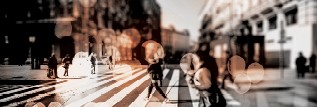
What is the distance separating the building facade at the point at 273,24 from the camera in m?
3.99

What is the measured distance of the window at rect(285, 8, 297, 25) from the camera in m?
4.53

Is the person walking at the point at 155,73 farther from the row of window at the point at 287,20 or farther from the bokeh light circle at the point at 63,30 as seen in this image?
the row of window at the point at 287,20

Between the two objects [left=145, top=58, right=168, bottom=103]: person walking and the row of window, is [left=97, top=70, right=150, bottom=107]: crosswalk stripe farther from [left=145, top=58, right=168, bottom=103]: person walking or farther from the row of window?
the row of window

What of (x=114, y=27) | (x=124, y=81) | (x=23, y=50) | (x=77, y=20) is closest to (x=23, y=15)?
(x=23, y=50)

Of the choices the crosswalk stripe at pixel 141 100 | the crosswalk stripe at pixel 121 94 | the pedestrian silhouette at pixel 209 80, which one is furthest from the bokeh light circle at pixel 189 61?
the crosswalk stripe at pixel 121 94

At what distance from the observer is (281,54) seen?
404cm

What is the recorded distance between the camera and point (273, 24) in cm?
479

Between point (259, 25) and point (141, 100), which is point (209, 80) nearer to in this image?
point (259, 25)

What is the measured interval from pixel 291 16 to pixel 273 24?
0.29 meters

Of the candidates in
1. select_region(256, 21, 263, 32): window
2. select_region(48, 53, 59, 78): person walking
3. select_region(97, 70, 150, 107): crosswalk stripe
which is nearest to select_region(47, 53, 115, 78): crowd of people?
select_region(48, 53, 59, 78): person walking

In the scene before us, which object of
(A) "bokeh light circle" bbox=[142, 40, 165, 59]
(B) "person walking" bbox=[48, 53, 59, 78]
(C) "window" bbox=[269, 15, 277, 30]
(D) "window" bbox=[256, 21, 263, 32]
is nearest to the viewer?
(C) "window" bbox=[269, 15, 277, 30]

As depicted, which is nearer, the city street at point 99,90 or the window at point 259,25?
the window at point 259,25

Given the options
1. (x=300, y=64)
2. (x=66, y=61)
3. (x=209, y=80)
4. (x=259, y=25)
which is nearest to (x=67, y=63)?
(x=66, y=61)

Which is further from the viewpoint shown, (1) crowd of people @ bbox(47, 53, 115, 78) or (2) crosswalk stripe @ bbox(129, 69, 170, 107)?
(2) crosswalk stripe @ bbox(129, 69, 170, 107)
